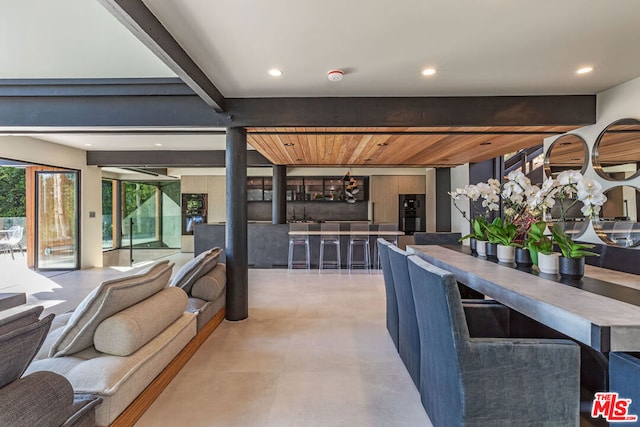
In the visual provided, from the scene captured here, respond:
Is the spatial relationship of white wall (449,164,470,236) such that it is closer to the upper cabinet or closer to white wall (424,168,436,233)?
white wall (424,168,436,233)

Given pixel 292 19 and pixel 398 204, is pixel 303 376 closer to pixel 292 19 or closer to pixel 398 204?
pixel 292 19

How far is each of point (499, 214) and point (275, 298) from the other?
5.69 m

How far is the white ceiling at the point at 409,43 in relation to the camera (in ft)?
6.45

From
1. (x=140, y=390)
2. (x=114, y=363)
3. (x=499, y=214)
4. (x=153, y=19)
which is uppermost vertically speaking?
(x=153, y=19)

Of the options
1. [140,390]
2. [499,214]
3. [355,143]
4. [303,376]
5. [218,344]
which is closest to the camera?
[140,390]

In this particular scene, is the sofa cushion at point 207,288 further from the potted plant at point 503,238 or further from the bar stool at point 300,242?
the bar stool at point 300,242

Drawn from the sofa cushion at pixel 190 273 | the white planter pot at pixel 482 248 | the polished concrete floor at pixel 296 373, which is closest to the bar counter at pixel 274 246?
the polished concrete floor at pixel 296 373

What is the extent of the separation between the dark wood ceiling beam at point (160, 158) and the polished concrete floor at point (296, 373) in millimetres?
3447

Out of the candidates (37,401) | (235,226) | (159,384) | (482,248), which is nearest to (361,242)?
(235,226)

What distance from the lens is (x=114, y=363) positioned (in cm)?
171

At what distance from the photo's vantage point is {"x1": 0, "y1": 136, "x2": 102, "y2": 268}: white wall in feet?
18.4

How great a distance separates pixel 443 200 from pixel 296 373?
6.96m

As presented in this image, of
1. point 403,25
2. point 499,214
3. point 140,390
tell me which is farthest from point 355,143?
point 499,214

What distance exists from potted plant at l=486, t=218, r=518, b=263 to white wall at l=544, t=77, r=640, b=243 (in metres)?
1.72
